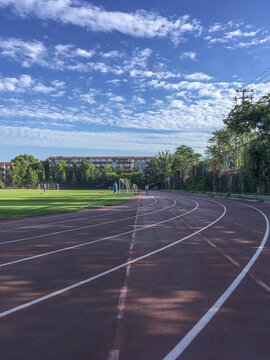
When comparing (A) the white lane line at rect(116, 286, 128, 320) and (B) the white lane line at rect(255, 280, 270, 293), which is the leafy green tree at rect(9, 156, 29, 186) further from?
(B) the white lane line at rect(255, 280, 270, 293)

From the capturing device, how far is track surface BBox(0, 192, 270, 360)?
10.3 feet

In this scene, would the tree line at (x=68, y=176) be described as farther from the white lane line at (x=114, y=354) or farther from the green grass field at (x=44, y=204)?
the white lane line at (x=114, y=354)

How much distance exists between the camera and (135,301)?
4.41 m

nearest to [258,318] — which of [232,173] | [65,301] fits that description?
[65,301]

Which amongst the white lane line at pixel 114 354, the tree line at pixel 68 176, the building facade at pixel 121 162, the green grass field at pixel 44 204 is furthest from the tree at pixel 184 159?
the white lane line at pixel 114 354

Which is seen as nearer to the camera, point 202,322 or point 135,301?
point 202,322

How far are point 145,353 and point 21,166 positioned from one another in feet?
486

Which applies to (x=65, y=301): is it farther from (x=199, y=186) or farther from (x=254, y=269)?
(x=199, y=186)

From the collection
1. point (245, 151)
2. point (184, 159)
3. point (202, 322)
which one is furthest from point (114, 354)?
point (184, 159)

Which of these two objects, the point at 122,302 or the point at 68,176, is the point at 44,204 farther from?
the point at 68,176

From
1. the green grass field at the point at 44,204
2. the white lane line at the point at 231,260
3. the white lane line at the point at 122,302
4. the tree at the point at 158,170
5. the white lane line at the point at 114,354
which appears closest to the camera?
the white lane line at the point at 114,354

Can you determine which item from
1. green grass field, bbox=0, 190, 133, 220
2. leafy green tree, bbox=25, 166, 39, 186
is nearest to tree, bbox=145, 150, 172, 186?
leafy green tree, bbox=25, 166, 39, 186

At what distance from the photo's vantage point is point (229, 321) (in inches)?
147

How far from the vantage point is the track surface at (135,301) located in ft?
10.3
